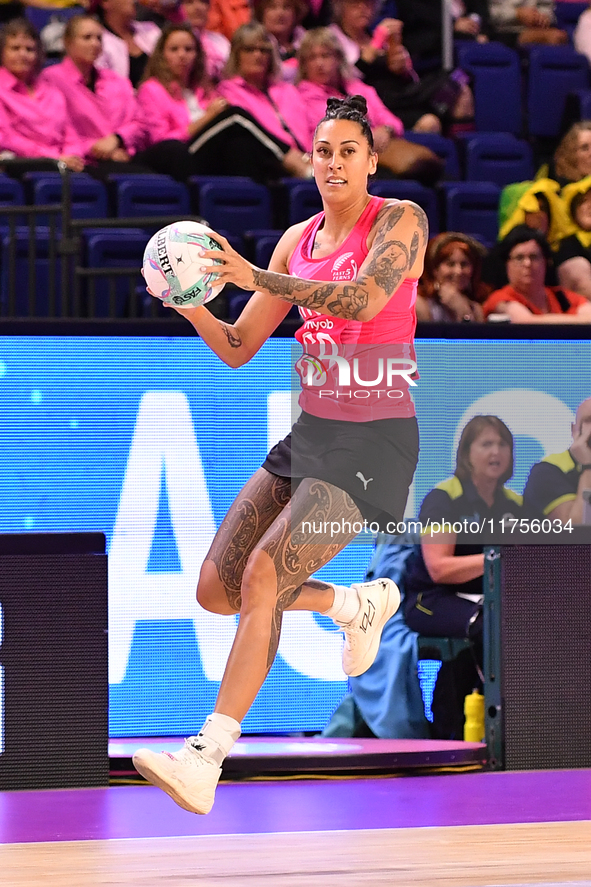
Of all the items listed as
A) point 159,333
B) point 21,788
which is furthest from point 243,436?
point 21,788

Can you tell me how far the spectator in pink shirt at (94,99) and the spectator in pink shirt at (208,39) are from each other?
2.03 ft

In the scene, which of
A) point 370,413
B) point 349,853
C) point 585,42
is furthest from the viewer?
point 585,42

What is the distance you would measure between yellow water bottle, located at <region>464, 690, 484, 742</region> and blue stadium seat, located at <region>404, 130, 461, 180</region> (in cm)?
468

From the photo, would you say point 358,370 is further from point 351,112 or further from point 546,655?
point 546,655

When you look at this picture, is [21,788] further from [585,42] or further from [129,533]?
[585,42]

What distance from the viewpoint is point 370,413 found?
3725mm

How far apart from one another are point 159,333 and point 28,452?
0.70 metres

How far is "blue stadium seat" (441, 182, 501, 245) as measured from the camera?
8.09 m

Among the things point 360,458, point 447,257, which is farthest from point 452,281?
point 360,458

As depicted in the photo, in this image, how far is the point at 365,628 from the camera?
4121 millimetres

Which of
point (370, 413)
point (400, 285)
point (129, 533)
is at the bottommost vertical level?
point (129, 533)

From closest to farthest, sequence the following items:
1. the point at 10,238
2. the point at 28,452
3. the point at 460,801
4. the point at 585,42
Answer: the point at 460,801 → the point at 28,452 → the point at 10,238 → the point at 585,42

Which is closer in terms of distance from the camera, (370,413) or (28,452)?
(370,413)

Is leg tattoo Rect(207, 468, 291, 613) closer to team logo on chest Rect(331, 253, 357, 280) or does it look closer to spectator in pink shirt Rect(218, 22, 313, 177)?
team logo on chest Rect(331, 253, 357, 280)
